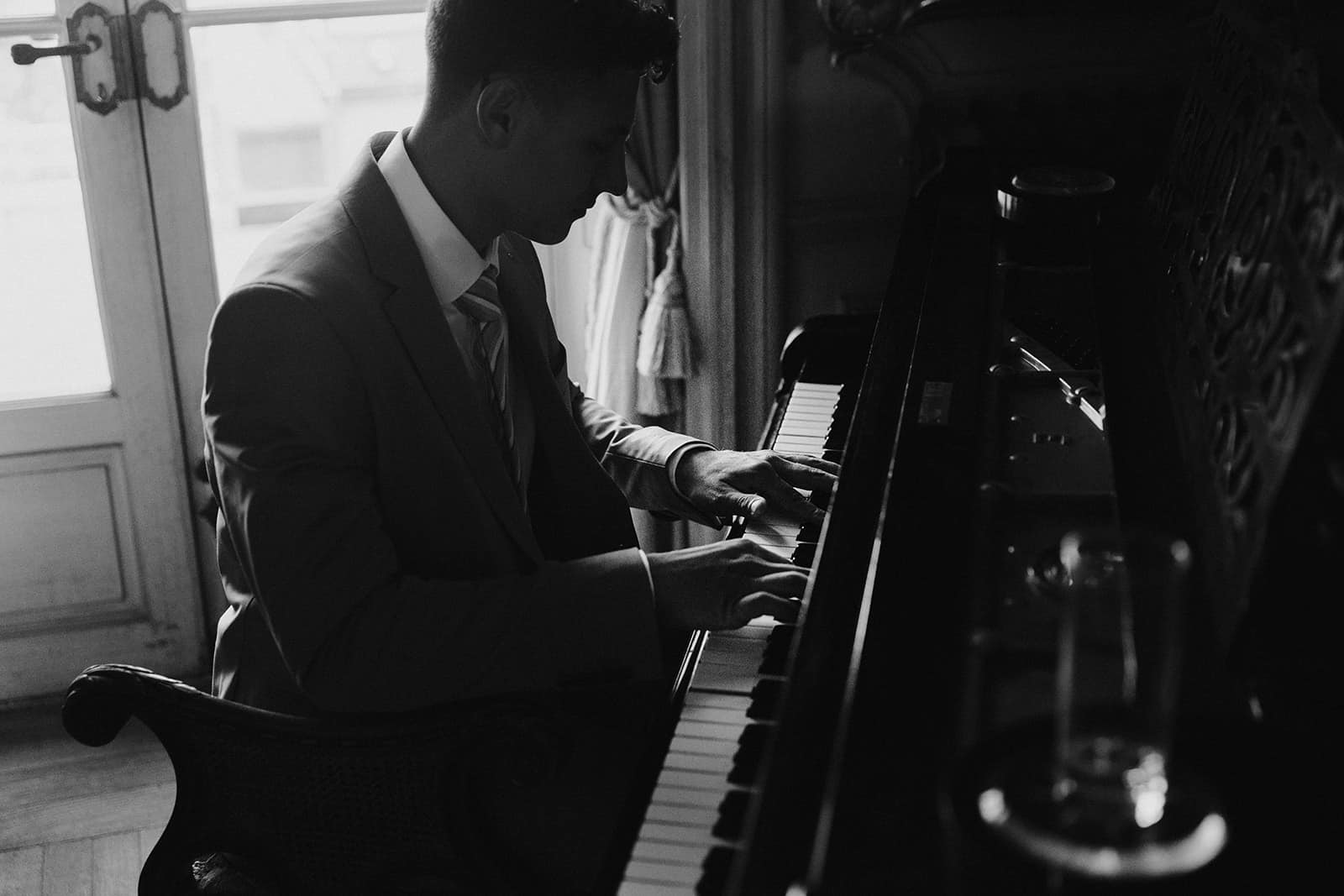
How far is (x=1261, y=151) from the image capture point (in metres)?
1.54

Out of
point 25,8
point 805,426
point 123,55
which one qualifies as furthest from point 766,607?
point 25,8

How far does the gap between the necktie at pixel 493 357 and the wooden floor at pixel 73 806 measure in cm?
137

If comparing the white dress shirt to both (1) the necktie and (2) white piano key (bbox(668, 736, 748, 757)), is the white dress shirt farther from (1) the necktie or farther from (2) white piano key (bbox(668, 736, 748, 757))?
(2) white piano key (bbox(668, 736, 748, 757))

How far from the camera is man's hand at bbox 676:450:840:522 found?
6.44 feet

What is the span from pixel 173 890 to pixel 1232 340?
132 cm

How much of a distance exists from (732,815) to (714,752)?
0.17m

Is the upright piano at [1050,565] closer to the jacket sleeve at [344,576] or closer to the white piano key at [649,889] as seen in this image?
the white piano key at [649,889]

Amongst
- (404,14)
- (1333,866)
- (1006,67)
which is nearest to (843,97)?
(1006,67)

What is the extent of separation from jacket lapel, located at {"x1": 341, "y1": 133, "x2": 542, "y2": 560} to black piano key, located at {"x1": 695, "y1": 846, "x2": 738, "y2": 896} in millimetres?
569

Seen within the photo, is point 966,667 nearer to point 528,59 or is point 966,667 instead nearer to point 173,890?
point 528,59

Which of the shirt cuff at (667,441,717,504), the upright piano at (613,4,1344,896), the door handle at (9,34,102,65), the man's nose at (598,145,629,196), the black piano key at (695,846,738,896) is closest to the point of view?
the upright piano at (613,4,1344,896)

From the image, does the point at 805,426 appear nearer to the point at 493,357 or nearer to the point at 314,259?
the point at 493,357

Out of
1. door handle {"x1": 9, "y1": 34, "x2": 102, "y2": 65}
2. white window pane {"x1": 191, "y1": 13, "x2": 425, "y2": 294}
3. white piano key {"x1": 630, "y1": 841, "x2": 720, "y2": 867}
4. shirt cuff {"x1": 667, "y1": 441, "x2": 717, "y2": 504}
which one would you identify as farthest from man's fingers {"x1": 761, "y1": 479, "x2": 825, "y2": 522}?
door handle {"x1": 9, "y1": 34, "x2": 102, "y2": 65}

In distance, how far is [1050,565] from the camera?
126cm
